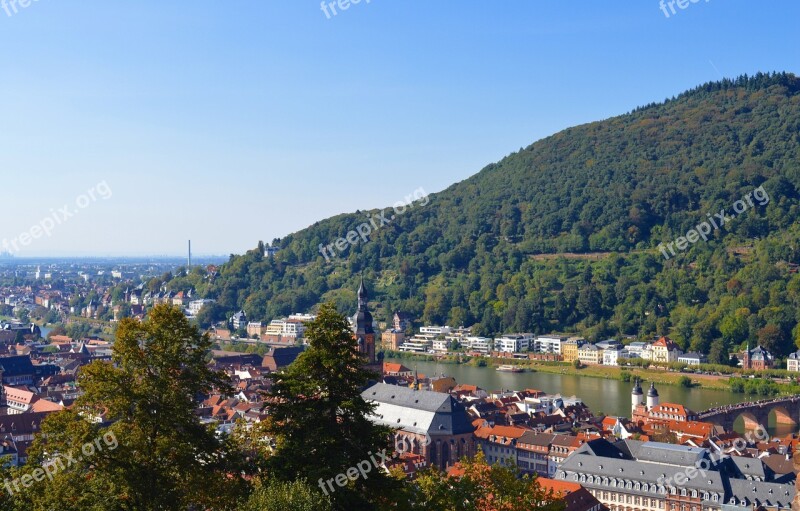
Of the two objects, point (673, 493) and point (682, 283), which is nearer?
point (673, 493)

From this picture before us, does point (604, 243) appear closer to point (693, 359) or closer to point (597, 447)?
point (693, 359)

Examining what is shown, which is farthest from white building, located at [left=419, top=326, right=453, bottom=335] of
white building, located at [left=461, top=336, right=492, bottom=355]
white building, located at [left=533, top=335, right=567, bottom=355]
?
white building, located at [left=533, top=335, right=567, bottom=355]

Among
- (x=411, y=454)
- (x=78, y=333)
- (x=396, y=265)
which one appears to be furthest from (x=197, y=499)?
(x=396, y=265)

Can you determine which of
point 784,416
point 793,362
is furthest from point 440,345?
point 784,416

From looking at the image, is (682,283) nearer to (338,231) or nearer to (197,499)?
(338,231)

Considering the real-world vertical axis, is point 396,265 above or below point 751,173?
below

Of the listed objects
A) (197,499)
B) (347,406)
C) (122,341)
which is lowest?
(197,499)
